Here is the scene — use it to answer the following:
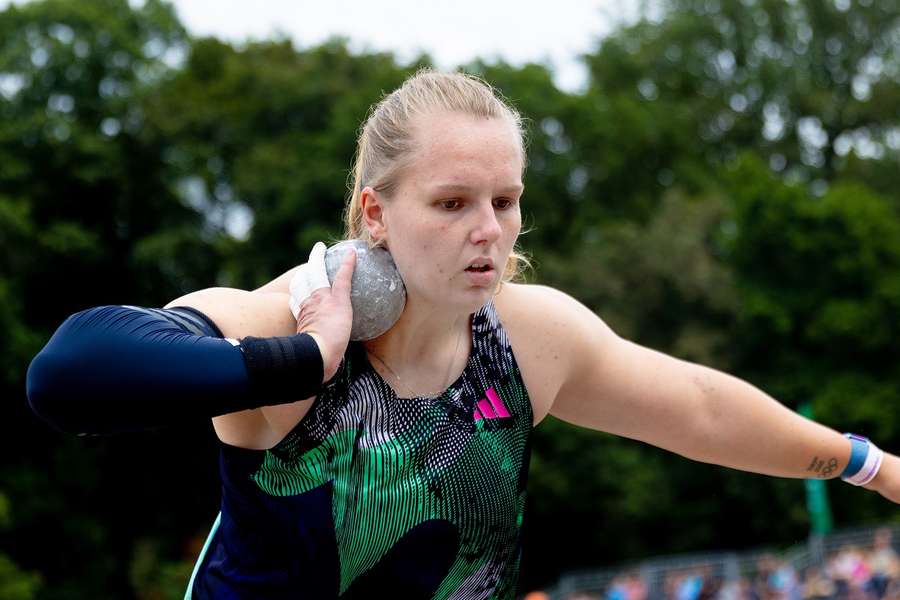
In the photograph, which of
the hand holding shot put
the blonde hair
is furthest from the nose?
the hand holding shot put

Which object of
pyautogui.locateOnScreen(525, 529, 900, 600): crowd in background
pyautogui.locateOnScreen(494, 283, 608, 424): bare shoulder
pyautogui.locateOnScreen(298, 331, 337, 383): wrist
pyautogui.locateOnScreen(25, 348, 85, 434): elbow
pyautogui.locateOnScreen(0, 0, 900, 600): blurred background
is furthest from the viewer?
pyautogui.locateOnScreen(0, 0, 900, 600): blurred background

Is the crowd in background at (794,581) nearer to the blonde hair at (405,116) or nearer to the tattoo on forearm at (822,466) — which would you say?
the tattoo on forearm at (822,466)

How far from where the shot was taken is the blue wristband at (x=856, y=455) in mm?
4328

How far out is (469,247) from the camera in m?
3.42

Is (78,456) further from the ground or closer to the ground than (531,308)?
further from the ground

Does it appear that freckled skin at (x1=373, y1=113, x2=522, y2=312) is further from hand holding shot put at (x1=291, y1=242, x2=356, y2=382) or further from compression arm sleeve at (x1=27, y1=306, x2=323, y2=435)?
compression arm sleeve at (x1=27, y1=306, x2=323, y2=435)

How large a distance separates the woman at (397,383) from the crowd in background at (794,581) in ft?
41.1

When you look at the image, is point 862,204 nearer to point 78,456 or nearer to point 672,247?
point 672,247

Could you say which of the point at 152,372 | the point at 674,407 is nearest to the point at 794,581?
the point at 674,407

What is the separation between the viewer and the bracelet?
4332mm

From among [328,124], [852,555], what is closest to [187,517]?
[328,124]

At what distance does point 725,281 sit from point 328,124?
1177cm

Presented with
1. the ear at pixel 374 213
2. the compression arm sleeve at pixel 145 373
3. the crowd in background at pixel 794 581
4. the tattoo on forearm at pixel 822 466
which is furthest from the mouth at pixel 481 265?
the crowd in background at pixel 794 581

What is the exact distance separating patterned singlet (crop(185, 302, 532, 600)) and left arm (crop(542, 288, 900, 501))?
0.89ft
